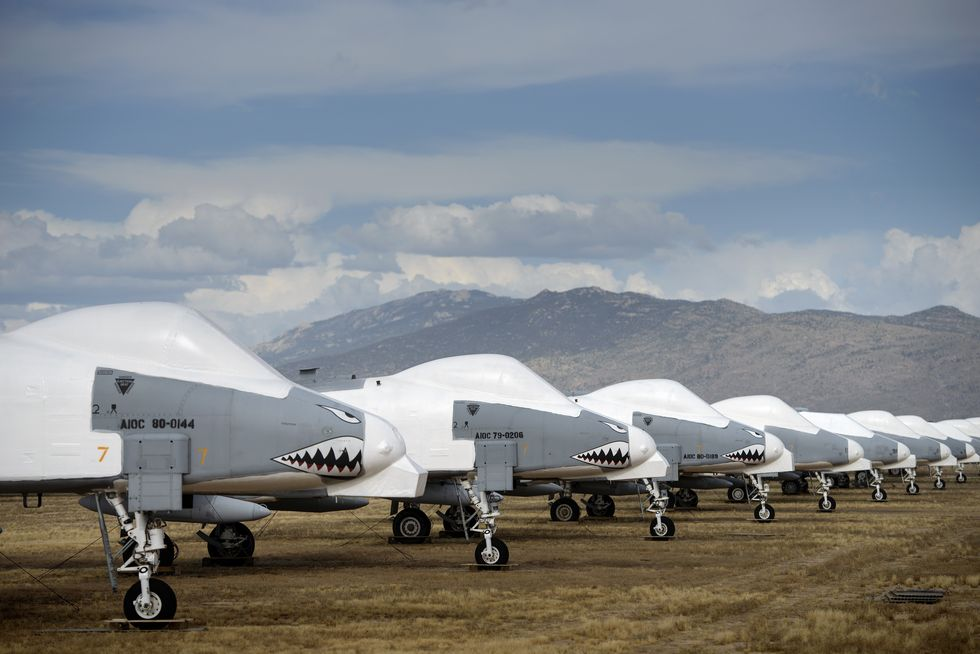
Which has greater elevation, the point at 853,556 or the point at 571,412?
the point at 571,412

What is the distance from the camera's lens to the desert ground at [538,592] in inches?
686

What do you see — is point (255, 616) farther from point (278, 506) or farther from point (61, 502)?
point (61, 502)

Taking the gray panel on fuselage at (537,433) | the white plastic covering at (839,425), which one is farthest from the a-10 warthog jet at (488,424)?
the white plastic covering at (839,425)

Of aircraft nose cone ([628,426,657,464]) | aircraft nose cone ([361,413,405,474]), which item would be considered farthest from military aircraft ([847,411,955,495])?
aircraft nose cone ([361,413,405,474])

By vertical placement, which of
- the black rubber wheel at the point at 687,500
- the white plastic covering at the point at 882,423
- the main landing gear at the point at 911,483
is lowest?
the black rubber wheel at the point at 687,500

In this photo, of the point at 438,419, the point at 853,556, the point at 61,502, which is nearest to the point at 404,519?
the point at 438,419

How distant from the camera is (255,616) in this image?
1959 centimetres

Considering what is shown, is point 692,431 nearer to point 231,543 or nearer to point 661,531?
point 661,531

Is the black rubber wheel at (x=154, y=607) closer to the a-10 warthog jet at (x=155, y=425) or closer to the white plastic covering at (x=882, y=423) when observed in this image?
the a-10 warthog jet at (x=155, y=425)

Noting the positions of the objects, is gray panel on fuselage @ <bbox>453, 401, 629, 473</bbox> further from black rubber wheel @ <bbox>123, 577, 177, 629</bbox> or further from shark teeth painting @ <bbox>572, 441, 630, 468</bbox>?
black rubber wheel @ <bbox>123, 577, 177, 629</bbox>

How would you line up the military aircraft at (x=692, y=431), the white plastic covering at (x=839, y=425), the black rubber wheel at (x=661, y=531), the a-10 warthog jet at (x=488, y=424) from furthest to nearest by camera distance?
the white plastic covering at (x=839, y=425), the military aircraft at (x=692, y=431), the black rubber wheel at (x=661, y=531), the a-10 warthog jet at (x=488, y=424)

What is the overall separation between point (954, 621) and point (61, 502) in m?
48.1

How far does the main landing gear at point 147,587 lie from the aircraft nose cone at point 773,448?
2927cm

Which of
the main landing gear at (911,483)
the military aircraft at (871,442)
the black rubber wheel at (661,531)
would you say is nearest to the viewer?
the black rubber wheel at (661,531)
